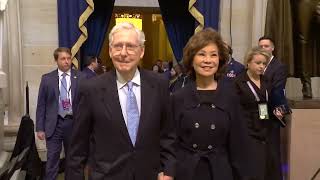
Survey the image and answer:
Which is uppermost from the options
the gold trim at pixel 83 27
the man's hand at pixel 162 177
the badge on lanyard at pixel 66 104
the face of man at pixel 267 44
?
the gold trim at pixel 83 27

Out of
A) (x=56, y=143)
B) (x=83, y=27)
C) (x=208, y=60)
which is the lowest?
(x=56, y=143)

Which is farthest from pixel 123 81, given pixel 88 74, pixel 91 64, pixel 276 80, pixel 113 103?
pixel 91 64

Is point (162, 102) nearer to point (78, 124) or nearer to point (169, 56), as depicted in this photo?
point (78, 124)

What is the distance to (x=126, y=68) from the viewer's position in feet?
7.42

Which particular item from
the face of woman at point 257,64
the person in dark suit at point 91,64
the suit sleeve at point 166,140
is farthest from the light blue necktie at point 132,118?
→ the person in dark suit at point 91,64

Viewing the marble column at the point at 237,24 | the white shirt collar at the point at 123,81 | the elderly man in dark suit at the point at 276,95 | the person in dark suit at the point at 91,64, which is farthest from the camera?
the marble column at the point at 237,24

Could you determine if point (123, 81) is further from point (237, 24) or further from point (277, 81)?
point (237, 24)

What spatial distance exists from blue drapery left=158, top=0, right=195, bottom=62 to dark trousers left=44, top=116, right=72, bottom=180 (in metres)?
2.94

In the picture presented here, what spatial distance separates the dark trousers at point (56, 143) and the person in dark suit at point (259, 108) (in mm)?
1926

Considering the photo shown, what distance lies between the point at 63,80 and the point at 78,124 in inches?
116

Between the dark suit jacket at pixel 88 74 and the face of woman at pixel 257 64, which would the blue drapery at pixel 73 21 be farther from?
the face of woman at pixel 257 64

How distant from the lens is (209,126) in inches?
103

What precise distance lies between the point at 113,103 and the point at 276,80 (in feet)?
9.26

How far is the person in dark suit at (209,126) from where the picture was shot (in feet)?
8.56
